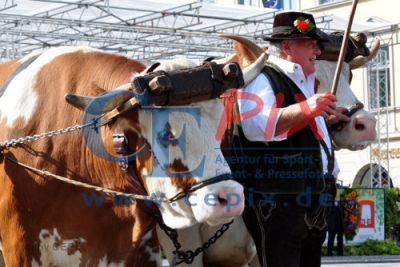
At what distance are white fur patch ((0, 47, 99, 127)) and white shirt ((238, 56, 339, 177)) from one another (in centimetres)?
104

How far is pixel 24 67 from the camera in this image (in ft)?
18.7

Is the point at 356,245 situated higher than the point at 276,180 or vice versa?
the point at 276,180

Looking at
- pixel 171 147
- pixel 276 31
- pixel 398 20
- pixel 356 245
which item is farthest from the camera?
pixel 398 20

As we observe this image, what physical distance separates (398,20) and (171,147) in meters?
27.1

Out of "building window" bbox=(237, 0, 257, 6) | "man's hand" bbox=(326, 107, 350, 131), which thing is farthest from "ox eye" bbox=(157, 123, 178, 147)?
"building window" bbox=(237, 0, 257, 6)

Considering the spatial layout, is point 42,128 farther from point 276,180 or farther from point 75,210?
point 276,180

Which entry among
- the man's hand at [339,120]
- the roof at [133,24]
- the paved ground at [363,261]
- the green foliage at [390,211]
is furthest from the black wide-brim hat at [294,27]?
the green foliage at [390,211]

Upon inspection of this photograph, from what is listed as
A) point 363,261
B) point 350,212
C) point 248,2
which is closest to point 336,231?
point 350,212

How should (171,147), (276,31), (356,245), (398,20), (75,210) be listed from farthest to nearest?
(398,20) → (356,245) → (276,31) → (75,210) → (171,147)

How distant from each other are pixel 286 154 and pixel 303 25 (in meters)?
0.77

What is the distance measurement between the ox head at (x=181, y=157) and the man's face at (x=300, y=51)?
84 cm

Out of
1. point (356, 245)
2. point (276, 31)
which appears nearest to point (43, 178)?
point (276, 31)

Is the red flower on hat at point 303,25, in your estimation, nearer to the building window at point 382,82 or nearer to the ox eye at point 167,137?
the ox eye at point 167,137

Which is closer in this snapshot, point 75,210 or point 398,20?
point 75,210
